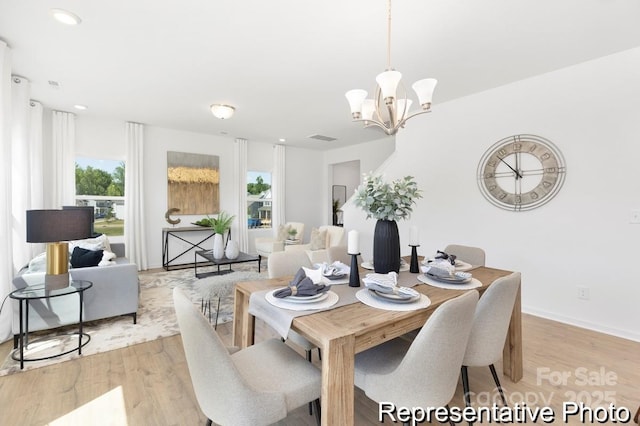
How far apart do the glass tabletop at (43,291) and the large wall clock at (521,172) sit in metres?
4.33

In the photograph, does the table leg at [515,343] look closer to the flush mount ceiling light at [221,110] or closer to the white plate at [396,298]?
the white plate at [396,298]

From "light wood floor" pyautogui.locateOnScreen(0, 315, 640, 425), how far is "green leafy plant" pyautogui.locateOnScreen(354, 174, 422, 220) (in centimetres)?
121

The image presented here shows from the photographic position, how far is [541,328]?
295 centimetres

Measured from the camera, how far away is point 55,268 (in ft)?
7.68

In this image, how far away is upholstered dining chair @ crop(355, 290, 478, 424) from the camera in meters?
1.17

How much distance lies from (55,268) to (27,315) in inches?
19.7

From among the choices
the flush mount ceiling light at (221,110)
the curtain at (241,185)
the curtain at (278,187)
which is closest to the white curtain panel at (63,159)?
the flush mount ceiling light at (221,110)

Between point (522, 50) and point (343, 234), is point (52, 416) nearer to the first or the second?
point (343, 234)

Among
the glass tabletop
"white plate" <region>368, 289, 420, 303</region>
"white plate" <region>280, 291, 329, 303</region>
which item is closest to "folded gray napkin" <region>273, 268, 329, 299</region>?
"white plate" <region>280, 291, 329, 303</region>

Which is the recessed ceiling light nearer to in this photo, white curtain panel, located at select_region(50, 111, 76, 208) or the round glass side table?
the round glass side table

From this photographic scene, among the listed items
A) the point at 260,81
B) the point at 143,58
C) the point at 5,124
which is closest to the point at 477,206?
the point at 260,81

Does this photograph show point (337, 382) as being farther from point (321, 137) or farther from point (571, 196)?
point (321, 137)

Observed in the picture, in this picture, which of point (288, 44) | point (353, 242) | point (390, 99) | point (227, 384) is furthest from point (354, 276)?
point (288, 44)

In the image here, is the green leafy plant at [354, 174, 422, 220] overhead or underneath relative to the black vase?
overhead
